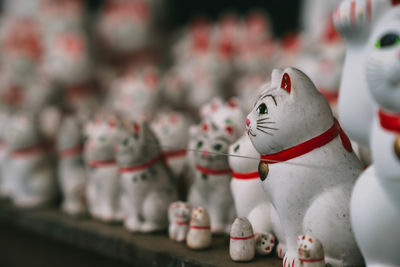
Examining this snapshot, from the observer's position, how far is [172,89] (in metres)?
3.04

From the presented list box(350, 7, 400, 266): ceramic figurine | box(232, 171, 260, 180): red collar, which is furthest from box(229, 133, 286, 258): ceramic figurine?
box(350, 7, 400, 266): ceramic figurine

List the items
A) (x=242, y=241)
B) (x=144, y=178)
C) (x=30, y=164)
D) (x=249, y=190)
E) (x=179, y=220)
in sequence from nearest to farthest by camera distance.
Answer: (x=242, y=241) < (x=249, y=190) < (x=179, y=220) < (x=144, y=178) < (x=30, y=164)

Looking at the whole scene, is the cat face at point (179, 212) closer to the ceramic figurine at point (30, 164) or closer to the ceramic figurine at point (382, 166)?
the ceramic figurine at point (382, 166)

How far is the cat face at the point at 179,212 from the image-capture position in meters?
1.71

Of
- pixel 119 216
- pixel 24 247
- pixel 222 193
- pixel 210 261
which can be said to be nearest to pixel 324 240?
pixel 210 261

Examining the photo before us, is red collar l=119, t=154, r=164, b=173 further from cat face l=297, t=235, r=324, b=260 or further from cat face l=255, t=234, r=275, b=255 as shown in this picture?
cat face l=297, t=235, r=324, b=260

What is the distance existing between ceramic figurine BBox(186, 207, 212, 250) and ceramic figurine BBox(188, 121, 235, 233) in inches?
5.7

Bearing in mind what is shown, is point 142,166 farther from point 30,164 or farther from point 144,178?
point 30,164

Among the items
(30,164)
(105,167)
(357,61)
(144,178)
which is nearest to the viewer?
(357,61)

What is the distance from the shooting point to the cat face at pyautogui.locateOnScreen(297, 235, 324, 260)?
125cm

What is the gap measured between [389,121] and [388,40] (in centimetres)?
16

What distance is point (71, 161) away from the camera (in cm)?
237

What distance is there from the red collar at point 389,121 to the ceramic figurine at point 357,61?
0.04 metres

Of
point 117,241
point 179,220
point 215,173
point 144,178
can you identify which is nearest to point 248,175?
point 215,173
